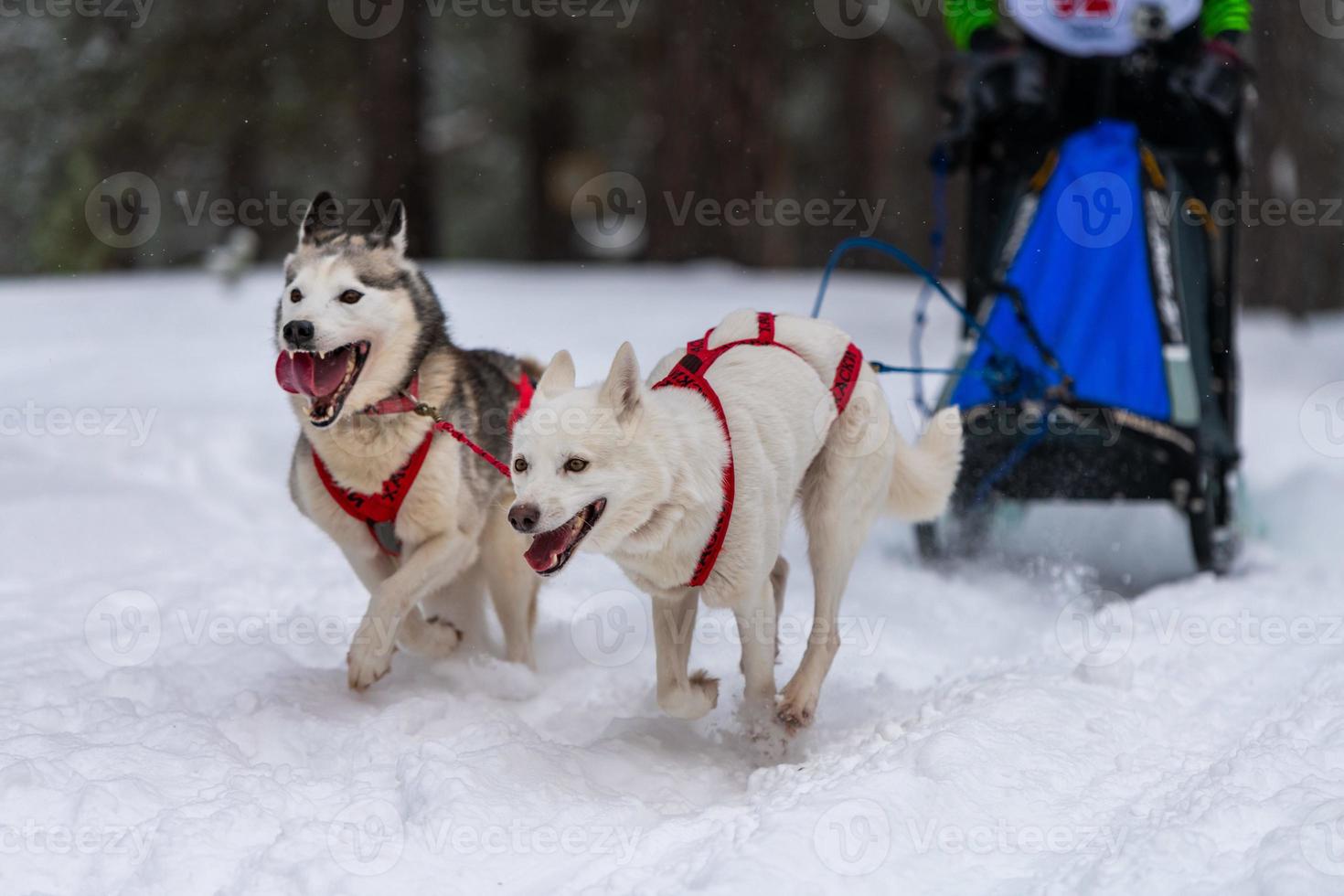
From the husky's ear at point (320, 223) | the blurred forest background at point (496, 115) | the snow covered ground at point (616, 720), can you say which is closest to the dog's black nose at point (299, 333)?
the husky's ear at point (320, 223)

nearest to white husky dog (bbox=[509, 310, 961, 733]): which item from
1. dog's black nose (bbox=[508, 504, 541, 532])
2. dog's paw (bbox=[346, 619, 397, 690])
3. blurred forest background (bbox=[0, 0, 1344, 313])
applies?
dog's black nose (bbox=[508, 504, 541, 532])

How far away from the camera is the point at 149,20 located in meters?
13.9

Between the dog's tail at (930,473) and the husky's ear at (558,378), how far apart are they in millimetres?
1305

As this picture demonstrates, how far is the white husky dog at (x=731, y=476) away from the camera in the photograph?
316 cm

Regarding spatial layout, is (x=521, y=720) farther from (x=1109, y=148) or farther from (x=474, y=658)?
(x=1109, y=148)

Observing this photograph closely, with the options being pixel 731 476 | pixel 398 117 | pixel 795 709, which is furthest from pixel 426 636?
pixel 398 117

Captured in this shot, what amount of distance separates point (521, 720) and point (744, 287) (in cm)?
826

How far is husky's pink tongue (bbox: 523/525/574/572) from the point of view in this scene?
3078 mm

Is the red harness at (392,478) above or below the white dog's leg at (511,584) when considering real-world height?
above

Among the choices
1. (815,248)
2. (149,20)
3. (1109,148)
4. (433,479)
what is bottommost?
(815,248)

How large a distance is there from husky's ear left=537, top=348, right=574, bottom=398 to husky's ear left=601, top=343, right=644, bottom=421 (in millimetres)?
170

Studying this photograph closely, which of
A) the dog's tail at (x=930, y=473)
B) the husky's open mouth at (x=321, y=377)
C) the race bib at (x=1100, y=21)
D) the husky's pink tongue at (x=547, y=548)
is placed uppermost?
the race bib at (x=1100, y=21)

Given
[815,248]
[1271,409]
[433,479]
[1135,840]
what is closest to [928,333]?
→ [1271,409]

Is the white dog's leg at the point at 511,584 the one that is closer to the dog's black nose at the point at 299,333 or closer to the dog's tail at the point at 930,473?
the dog's black nose at the point at 299,333
